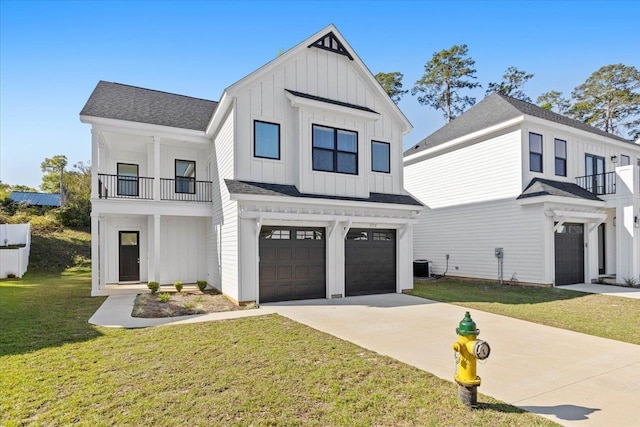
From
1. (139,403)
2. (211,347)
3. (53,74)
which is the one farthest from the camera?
(53,74)

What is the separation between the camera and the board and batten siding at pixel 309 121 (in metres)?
10.8

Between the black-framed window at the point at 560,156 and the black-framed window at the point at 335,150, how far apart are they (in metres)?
10.0

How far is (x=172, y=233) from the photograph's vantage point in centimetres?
1485

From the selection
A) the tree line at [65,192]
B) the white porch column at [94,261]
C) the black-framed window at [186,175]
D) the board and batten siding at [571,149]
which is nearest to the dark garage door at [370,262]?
the board and batten siding at [571,149]

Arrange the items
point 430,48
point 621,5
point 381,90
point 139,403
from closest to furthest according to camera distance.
Result: point 139,403, point 621,5, point 381,90, point 430,48

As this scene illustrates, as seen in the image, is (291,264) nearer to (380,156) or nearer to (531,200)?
(380,156)

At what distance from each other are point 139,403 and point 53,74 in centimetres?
1106

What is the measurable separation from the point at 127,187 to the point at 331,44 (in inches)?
419

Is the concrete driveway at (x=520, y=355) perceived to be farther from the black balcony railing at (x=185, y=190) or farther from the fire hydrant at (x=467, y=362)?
the black balcony railing at (x=185, y=190)

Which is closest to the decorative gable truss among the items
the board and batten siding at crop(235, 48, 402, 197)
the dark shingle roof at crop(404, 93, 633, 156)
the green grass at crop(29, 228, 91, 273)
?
the board and batten siding at crop(235, 48, 402, 197)

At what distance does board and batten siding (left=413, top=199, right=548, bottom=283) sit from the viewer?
14.0 m

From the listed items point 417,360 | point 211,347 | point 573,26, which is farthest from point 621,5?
point 211,347

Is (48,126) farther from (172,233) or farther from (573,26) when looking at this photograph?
(573,26)

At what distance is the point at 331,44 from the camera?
12.2m
